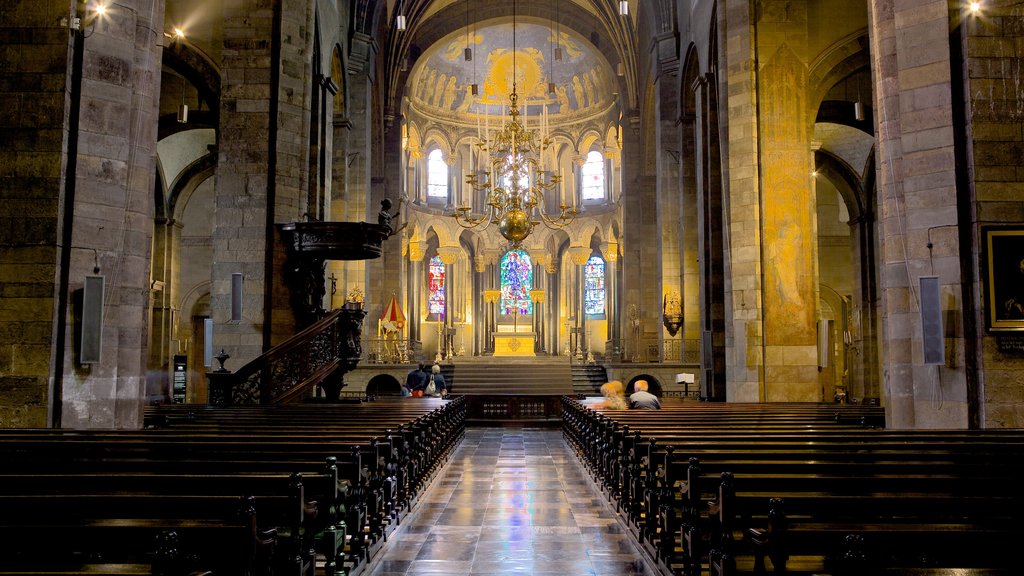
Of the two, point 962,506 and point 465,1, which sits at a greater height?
point 465,1

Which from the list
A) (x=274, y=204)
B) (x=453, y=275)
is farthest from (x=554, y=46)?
(x=274, y=204)

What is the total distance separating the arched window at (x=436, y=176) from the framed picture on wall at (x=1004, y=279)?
28.8 meters

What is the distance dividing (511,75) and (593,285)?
9.71 meters

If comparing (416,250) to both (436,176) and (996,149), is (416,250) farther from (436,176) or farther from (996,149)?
(996,149)

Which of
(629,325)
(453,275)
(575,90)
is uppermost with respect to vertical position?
(575,90)

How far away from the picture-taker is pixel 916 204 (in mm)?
8461

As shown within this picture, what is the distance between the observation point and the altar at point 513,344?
3394 centimetres

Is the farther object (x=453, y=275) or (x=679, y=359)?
(x=453, y=275)

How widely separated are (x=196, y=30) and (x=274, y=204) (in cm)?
605

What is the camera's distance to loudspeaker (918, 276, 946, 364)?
317 inches

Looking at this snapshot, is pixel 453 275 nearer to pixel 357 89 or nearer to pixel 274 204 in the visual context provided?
pixel 357 89

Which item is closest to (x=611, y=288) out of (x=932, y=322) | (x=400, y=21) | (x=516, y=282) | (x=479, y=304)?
(x=516, y=282)

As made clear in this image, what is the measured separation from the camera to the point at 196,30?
17219mm

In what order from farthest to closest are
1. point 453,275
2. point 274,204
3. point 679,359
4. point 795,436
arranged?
point 453,275
point 679,359
point 274,204
point 795,436
